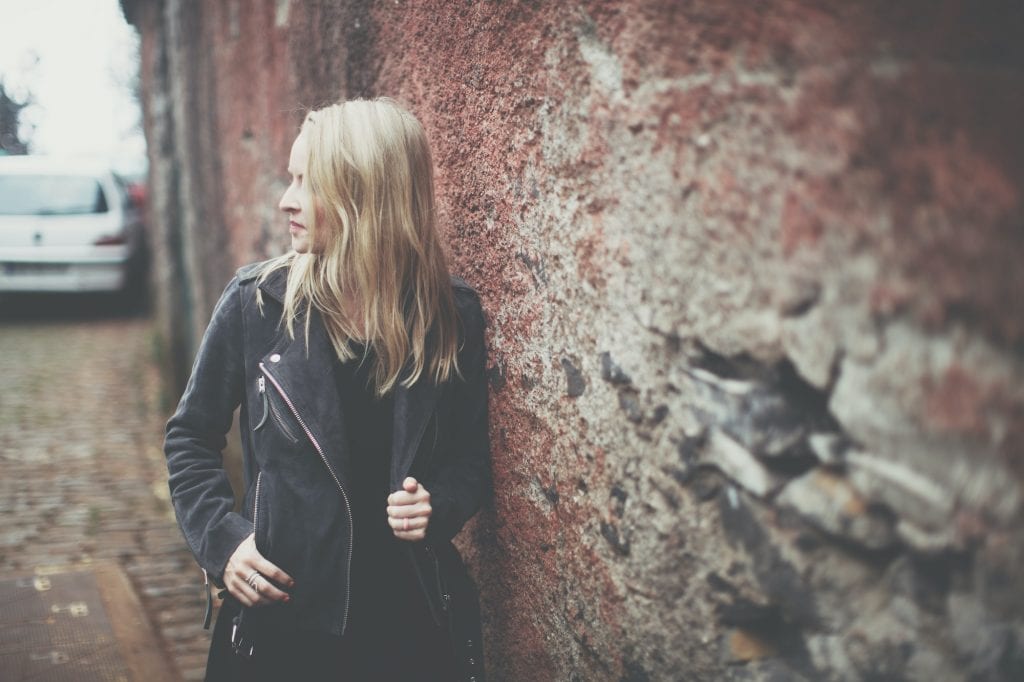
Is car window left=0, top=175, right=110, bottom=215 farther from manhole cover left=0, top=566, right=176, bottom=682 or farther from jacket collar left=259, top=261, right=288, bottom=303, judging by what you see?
jacket collar left=259, top=261, right=288, bottom=303

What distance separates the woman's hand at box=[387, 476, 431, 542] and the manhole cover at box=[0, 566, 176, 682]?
1.62m

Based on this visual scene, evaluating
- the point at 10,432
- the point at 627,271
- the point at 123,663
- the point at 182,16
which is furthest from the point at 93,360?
the point at 627,271

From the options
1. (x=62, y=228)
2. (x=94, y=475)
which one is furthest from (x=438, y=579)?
(x=62, y=228)

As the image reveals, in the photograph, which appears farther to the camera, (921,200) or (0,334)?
(0,334)

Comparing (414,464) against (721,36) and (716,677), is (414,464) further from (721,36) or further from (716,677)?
(721,36)

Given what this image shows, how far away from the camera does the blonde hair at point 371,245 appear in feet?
5.60

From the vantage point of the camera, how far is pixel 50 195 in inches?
371

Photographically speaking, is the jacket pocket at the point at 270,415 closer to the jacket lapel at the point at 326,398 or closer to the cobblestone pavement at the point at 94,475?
the jacket lapel at the point at 326,398

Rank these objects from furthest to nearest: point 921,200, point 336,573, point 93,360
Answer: point 93,360, point 336,573, point 921,200

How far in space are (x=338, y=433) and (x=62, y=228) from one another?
901 cm

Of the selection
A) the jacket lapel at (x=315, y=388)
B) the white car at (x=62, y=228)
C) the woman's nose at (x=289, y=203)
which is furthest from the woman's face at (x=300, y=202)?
the white car at (x=62, y=228)

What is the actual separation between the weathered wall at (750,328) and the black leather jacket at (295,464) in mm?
150

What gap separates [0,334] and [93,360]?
1.70m

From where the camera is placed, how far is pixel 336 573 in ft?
5.39
